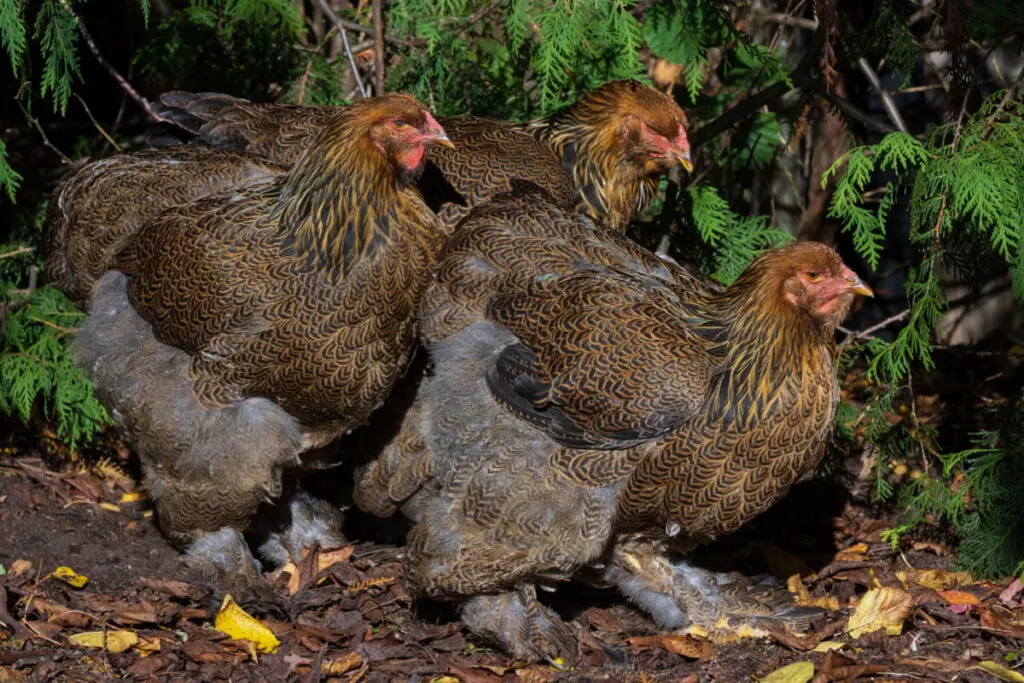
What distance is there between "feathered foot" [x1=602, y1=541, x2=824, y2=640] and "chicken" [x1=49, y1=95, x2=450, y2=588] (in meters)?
1.23

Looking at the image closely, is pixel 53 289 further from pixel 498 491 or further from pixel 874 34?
pixel 874 34

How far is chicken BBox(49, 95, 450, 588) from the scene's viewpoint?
4164 millimetres

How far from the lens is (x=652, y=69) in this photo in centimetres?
657

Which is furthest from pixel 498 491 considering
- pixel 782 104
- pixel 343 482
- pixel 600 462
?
pixel 782 104

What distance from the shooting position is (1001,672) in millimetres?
3994

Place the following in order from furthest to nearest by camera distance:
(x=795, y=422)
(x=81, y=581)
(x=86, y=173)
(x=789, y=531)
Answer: (x=789, y=531) < (x=86, y=173) < (x=81, y=581) < (x=795, y=422)

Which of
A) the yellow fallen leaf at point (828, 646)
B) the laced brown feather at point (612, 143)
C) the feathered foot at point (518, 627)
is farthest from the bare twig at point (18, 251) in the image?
the yellow fallen leaf at point (828, 646)

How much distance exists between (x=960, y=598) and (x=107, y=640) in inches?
132

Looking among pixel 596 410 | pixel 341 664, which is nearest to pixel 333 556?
pixel 341 664

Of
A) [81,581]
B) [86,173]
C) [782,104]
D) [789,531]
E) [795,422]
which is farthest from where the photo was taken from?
[782,104]

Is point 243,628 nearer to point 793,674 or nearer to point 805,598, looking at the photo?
point 793,674

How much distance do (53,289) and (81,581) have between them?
5.19 feet

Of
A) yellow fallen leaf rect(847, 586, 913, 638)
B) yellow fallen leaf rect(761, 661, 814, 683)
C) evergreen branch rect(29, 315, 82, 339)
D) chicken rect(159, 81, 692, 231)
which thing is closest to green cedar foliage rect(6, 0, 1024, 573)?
evergreen branch rect(29, 315, 82, 339)

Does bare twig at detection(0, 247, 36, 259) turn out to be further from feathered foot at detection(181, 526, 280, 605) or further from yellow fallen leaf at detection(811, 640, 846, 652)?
yellow fallen leaf at detection(811, 640, 846, 652)
